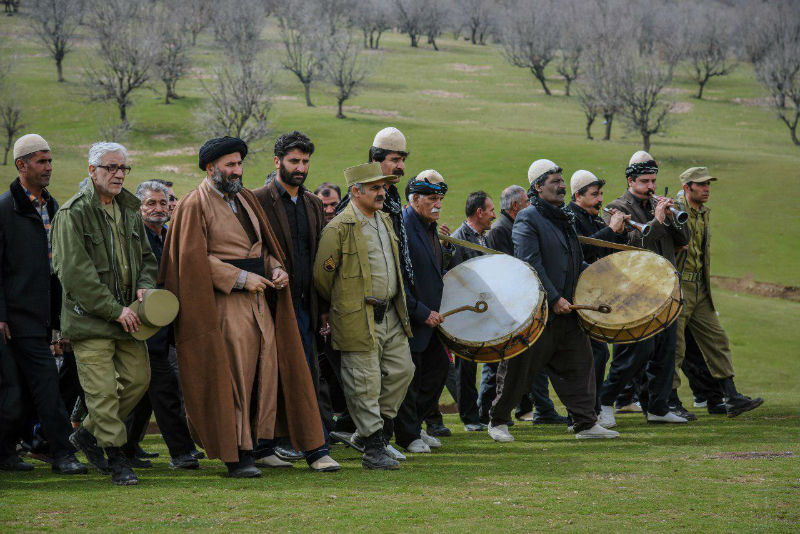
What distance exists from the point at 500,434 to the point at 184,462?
3.23 m

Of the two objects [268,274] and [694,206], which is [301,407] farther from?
[694,206]

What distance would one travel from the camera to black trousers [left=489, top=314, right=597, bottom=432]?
29.1 feet

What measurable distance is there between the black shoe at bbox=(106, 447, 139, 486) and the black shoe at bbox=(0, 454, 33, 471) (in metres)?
1.10

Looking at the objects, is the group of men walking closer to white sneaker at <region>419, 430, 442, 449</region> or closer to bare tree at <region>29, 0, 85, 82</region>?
white sneaker at <region>419, 430, 442, 449</region>

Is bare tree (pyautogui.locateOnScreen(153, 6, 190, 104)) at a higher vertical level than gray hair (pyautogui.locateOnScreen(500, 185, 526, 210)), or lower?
higher

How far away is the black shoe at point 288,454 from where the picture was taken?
7.57 m

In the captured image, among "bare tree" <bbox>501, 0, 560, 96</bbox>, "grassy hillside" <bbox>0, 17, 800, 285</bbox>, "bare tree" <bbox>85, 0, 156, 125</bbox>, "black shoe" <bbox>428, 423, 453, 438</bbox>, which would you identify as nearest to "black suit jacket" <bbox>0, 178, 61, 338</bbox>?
"black shoe" <bbox>428, 423, 453, 438</bbox>

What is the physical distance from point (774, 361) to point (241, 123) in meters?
37.9

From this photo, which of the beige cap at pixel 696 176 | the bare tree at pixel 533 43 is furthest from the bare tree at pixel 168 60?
the beige cap at pixel 696 176

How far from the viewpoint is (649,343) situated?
9680mm

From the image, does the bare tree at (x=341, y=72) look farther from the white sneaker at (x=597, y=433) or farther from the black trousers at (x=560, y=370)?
the white sneaker at (x=597, y=433)

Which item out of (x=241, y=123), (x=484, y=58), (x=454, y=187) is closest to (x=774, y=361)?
(x=454, y=187)

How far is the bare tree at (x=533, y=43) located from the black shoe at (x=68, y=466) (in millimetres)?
71757

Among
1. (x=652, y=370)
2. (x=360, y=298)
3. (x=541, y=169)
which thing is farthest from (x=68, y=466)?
(x=652, y=370)
